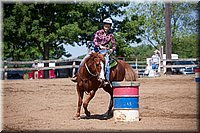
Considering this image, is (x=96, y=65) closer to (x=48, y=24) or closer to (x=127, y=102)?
(x=127, y=102)

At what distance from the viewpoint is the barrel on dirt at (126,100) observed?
8555mm

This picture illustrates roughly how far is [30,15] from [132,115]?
26.4 meters

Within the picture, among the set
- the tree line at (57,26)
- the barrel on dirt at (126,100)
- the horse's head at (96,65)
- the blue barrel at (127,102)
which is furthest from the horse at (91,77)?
the tree line at (57,26)

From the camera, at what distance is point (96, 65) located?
29.6 ft

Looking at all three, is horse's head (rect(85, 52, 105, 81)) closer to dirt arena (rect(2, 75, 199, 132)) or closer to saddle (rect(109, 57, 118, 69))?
saddle (rect(109, 57, 118, 69))

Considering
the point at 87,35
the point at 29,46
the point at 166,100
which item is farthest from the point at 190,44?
the point at 166,100

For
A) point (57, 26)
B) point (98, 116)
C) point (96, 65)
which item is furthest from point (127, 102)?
point (57, 26)

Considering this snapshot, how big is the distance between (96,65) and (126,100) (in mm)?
1058

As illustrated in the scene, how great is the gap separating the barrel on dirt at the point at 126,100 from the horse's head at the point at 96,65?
43 centimetres

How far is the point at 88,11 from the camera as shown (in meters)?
35.7

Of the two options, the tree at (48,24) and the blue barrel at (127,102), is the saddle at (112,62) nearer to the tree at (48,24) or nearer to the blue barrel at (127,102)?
the blue barrel at (127,102)

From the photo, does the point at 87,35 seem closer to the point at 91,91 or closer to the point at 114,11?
the point at 114,11

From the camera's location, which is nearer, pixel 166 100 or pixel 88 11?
pixel 166 100

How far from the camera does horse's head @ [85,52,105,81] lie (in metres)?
8.88
